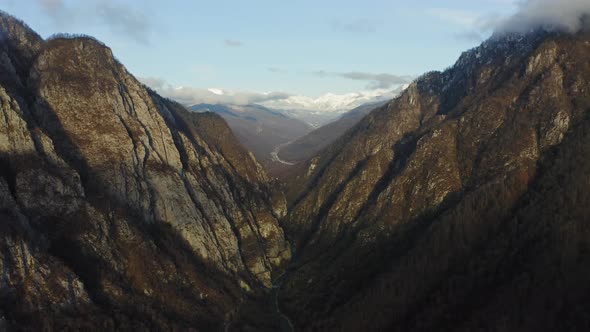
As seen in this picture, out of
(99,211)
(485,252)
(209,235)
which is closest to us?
(99,211)

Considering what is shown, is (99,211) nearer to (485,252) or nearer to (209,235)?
(209,235)

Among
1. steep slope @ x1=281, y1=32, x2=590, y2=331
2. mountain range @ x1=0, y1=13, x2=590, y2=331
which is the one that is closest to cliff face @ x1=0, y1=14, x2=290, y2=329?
mountain range @ x1=0, y1=13, x2=590, y2=331

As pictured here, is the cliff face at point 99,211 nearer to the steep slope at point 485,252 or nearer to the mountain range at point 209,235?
the mountain range at point 209,235

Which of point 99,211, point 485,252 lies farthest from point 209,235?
point 485,252

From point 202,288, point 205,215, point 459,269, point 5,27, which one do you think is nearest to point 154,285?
point 202,288

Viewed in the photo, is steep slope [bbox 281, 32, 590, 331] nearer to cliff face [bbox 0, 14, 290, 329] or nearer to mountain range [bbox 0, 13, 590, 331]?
mountain range [bbox 0, 13, 590, 331]

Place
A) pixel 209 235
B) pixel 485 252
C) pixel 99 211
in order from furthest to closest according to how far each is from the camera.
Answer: pixel 209 235
pixel 485 252
pixel 99 211
